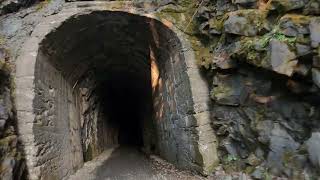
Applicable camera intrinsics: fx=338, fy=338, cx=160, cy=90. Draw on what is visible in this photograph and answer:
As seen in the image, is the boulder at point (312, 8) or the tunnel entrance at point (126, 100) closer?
the boulder at point (312, 8)

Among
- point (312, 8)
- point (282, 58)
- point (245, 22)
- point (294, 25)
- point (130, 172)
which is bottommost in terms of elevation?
point (130, 172)

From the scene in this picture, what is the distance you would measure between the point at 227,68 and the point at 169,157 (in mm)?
4565

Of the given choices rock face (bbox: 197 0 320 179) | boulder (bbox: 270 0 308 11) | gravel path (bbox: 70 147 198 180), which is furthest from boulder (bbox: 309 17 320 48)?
gravel path (bbox: 70 147 198 180)

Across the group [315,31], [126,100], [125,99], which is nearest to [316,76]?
[315,31]

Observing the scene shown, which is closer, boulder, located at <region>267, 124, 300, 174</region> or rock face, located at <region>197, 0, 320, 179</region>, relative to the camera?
rock face, located at <region>197, 0, 320, 179</region>

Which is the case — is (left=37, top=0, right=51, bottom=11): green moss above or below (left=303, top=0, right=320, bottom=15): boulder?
above

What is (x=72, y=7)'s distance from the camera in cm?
812

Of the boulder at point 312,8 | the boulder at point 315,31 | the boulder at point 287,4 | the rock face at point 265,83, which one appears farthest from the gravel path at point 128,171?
the boulder at point 312,8

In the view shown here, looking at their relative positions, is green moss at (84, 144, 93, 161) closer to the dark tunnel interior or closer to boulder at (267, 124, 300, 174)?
the dark tunnel interior

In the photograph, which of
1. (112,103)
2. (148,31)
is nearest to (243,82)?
(148,31)

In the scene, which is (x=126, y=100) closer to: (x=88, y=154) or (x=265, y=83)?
(x=88, y=154)

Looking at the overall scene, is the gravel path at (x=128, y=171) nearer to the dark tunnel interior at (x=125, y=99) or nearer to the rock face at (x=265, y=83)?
the rock face at (x=265, y=83)

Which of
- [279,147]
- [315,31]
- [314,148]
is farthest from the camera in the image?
[279,147]

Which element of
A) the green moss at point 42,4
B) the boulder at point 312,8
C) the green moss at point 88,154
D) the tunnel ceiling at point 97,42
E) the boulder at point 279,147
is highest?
the green moss at point 42,4
